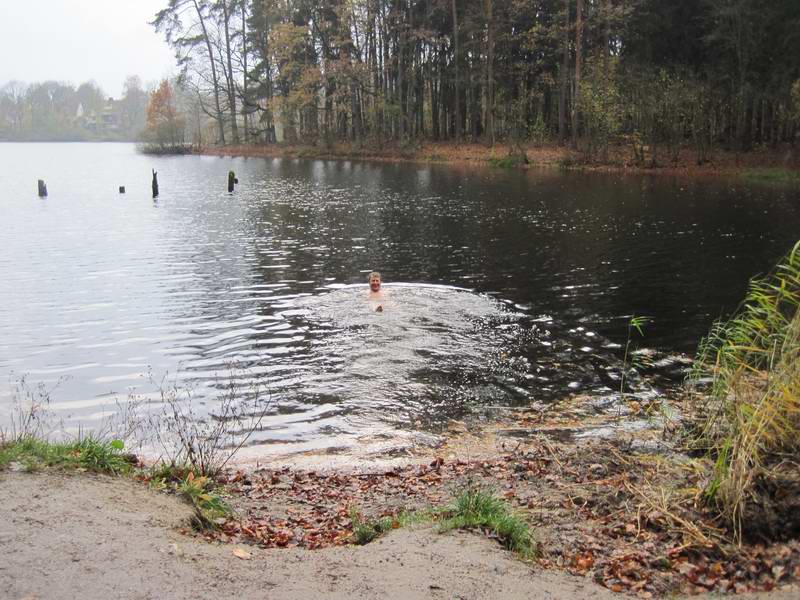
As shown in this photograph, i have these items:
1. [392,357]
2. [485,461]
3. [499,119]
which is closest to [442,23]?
[499,119]

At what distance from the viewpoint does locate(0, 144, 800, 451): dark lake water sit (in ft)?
34.6

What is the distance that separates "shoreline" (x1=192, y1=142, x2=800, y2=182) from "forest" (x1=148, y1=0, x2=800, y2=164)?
0.99 m

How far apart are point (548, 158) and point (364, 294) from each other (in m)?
37.2

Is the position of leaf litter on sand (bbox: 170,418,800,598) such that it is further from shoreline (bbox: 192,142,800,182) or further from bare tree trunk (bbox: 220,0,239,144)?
bare tree trunk (bbox: 220,0,239,144)

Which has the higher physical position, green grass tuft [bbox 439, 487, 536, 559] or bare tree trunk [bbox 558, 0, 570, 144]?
bare tree trunk [bbox 558, 0, 570, 144]

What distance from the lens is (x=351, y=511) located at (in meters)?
6.01

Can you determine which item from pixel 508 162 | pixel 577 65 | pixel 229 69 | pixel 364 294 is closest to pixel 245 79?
pixel 229 69

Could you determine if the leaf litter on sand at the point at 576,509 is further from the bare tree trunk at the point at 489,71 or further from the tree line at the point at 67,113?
the tree line at the point at 67,113

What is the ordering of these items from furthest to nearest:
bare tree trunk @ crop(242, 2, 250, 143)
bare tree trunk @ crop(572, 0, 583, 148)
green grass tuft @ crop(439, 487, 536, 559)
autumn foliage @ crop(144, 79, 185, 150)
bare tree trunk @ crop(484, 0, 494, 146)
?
autumn foliage @ crop(144, 79, 185, 150) < bare tree trunk @ crop(242, 2, 250, 143) < bare tree trunk @ crop(484, 0, 494, 146) < bare tree trunk @ crop(572, 0, 583, 148) < green grass tuft @ crop(439, 487, 536, 559)

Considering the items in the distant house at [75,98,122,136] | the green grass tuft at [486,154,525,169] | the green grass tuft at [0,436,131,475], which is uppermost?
the distant house at [75,98,122,136]

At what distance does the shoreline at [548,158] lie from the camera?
41259 millimetres

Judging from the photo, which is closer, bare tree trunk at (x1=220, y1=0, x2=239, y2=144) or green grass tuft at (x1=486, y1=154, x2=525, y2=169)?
green grass tuft at (x1=486, y1=154, x2=525, y2=169)

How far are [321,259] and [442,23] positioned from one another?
47.2 metres

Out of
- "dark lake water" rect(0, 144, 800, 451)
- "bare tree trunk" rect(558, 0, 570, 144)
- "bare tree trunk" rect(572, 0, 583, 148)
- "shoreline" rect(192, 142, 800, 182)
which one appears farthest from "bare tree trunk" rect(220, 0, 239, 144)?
"dark lake water" rect(0, 144, 800, 451)
